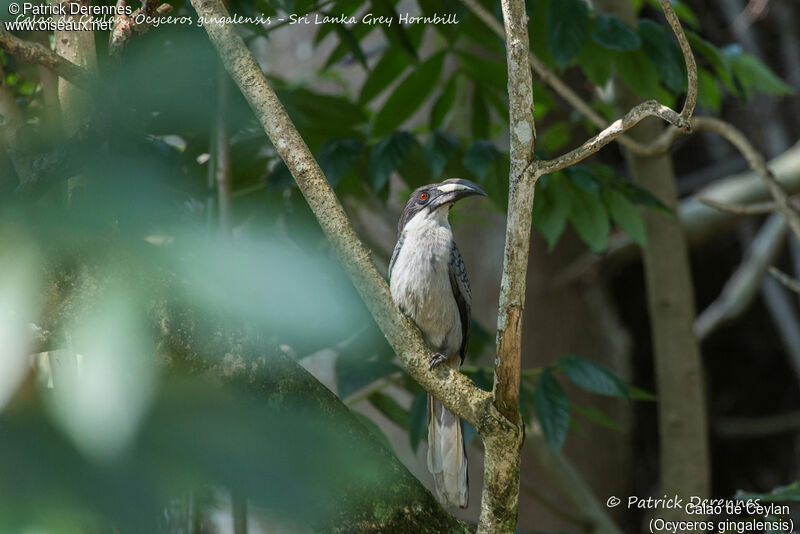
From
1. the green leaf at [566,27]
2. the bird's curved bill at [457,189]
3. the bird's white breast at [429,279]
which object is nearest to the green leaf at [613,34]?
the green leaf at [566,27]

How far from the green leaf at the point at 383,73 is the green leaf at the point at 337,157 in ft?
2.38

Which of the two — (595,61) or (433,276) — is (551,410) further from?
(595,61)

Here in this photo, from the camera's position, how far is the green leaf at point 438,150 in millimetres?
3180

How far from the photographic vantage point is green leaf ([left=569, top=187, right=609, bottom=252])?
337 centimetres

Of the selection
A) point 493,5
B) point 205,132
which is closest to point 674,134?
point 493,5

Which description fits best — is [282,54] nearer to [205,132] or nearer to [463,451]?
[205,132]

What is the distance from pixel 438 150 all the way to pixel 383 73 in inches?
33.6

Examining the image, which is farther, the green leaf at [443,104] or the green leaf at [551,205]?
the green leaf at [443,104]

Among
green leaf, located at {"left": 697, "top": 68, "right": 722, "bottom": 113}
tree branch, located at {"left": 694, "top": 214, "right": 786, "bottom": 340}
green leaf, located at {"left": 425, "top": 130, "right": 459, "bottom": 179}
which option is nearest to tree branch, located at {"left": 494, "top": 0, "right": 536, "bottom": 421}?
green leaf, located at {"left": 425, "top": 130, "right": 459, "bottom": 179}

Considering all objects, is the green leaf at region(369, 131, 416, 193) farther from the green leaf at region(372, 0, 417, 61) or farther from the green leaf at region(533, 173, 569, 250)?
→ the green leaf at region(533, 173, 569, 250)

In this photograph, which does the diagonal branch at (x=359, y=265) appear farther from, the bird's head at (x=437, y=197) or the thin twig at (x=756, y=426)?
the thin twig at (x=756, y=426)

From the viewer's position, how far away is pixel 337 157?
3189mm

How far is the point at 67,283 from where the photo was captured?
1970 mm

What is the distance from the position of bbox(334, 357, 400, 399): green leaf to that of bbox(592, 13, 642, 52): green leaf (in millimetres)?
1510
